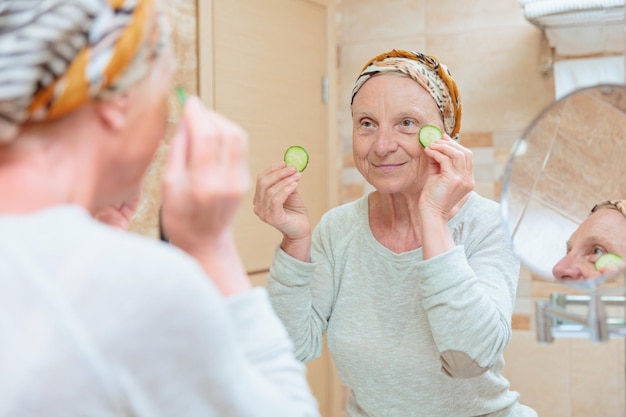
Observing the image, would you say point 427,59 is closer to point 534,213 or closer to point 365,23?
point 534,213

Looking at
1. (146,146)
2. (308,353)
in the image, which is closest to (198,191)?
(146,146)

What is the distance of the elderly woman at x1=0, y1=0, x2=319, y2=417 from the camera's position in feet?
1.68

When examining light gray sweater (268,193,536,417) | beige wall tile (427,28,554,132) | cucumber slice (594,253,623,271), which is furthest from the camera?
beige wall tile (427,28,554,132)

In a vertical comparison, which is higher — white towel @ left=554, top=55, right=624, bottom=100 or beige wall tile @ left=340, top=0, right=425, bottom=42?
beige wall tile @ left=340, top=0, right=425, bottom=42

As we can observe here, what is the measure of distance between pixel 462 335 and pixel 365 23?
184cm

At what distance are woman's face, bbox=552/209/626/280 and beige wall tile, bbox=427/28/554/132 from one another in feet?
5.27

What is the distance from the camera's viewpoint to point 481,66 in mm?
2561

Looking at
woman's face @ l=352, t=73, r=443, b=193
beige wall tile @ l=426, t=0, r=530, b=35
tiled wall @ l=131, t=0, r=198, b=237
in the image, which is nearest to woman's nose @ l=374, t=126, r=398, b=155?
woman's face @ l=352, t=73, r=443, b=193

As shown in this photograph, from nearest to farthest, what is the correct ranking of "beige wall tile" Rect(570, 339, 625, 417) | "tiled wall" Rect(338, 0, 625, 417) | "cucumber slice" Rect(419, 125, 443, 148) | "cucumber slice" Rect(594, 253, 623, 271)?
"cucumber slice" Rect(594, 253, 623, 271) < "cucumber slice" Rect(419, 125, 443, 148) < "beige wall tile" Rect(570, 339, 625, 417) < "tiled wall" Rect(338, 0, 625, 417)

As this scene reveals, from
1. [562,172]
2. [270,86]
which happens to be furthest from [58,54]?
[270,86]

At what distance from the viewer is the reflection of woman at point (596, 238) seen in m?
0.92

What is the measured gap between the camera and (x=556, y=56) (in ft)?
7.89

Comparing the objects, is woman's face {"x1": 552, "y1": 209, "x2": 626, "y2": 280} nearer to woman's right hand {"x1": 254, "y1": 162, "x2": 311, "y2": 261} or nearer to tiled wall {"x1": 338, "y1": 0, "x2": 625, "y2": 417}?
woman's right hand {"x1": 254, "y1": 162, "x2": 311, "y2": 261}

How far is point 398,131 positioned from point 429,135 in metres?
0.06
